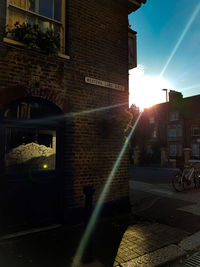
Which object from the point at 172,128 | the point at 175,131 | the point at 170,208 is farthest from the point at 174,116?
the point at 170,208

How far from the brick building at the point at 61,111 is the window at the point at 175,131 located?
28.3m

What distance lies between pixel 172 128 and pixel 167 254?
31.6 metres

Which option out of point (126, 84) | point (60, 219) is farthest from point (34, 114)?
point (126, 84)

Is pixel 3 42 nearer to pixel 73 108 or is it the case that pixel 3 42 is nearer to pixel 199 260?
pixel 73 108

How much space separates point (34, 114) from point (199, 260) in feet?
13.4

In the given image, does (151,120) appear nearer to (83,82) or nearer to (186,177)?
(186,177)

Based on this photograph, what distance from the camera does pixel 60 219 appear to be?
4637mm

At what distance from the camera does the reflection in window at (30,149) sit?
4145mm

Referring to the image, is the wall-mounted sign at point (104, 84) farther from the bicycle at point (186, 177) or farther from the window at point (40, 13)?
the bicycle at point (186, 177)

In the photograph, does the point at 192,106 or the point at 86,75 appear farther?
the point at 192,106

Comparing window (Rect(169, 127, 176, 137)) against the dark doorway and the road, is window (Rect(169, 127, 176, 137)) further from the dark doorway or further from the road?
the dark doorway

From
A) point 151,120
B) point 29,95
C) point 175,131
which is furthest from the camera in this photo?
point 151,120

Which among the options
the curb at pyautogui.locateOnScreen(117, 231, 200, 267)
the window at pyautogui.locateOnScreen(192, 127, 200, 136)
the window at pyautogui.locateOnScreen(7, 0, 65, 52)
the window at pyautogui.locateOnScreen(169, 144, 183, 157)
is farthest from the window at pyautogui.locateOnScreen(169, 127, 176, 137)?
the window at pyautogui.locateOnScreen(7, 0, 65, 52)

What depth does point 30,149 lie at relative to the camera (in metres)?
4.43
